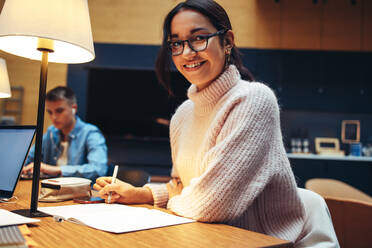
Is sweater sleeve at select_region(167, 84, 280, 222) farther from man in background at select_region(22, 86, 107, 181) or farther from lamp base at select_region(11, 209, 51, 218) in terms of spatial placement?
man in background at select_region(22, 86, 107, 181)

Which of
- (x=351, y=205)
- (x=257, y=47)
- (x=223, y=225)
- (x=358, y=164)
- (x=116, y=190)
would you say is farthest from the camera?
(x=257, y=47)

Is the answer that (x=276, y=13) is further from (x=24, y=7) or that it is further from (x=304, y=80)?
(x=24, y=7)

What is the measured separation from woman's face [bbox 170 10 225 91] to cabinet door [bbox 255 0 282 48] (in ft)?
12.9

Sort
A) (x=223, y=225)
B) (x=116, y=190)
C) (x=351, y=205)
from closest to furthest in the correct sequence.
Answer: (x=223, y=225) → (x=116, y=190) → (x=351, y=205)

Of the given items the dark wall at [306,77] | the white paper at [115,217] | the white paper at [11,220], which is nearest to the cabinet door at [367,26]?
the dark wall at [306,77]

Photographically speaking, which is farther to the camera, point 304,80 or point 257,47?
point 257,47

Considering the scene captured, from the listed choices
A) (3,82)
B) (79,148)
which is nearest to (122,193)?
(3,82)

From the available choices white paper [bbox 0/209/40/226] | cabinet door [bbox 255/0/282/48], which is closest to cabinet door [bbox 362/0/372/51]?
cabinet door [bbox 255/0/282/48]

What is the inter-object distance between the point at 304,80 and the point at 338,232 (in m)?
3.61

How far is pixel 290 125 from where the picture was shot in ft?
15.6

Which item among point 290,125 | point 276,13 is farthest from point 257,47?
point 290,125

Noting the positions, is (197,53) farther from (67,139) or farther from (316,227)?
(67,139)

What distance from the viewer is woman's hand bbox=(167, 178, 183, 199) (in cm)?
115

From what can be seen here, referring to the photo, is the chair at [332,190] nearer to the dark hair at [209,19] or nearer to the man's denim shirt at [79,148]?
the dark hair at [209,19]
